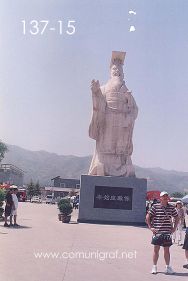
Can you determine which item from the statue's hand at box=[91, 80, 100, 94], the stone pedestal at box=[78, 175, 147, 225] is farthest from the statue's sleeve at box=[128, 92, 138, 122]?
the stone pedestal at box=[78, 175, 147, 225]

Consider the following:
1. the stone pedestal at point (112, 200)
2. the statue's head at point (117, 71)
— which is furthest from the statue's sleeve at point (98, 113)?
the stone pedestal at point (112, 200)

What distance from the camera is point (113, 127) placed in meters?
17.7

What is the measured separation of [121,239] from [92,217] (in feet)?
17.0

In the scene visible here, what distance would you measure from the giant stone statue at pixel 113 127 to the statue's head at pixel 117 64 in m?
0.70

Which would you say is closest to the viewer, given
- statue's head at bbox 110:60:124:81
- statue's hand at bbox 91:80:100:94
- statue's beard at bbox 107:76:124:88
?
statue's hand at bbox 91:80:100:94

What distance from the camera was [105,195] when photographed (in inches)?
647

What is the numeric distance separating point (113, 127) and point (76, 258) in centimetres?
1037

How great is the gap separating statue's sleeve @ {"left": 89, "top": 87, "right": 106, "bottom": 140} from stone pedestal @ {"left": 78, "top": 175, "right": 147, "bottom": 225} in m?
2.28

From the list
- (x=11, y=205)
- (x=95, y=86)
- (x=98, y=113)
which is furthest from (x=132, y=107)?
(x=11, y=205)

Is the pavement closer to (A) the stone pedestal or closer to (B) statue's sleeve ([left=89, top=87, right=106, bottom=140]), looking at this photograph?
(A) the stone pedestal

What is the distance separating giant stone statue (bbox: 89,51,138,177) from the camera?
1755 cm

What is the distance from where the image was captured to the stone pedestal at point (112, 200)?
16.2 meters

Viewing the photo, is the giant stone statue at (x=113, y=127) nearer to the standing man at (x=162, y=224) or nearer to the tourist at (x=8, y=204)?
the tourist at (x=8, y=204)

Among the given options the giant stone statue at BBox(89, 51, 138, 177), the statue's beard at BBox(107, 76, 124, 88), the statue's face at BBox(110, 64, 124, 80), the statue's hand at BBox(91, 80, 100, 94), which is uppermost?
the statue's face at BBox(110, 64, 124, 80)
